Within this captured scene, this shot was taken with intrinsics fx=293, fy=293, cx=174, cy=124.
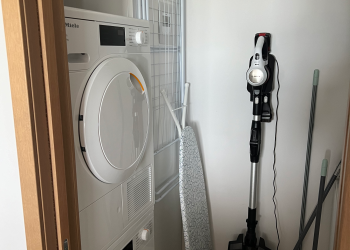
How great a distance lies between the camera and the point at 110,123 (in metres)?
1.09

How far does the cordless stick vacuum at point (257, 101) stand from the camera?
5.53 ft

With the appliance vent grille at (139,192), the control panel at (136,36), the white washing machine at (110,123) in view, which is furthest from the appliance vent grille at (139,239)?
the control panel at (136,36)

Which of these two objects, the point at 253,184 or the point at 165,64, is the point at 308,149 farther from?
the point at 165,64

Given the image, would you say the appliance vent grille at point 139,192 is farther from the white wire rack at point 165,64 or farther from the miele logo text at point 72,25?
the miele logo text at point 72,25

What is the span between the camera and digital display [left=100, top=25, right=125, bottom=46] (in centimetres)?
105

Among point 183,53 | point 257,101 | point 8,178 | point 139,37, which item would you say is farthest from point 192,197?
point 8,178

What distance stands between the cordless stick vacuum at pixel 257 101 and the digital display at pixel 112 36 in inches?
33.2

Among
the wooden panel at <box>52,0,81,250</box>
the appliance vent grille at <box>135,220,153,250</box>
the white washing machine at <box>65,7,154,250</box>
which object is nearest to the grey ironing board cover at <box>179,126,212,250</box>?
the appliance vent grille at <box>135,220,153,250</box>

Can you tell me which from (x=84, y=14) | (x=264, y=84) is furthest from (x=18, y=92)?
(x=264, y=84)

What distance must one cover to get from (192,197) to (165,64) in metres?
0.88

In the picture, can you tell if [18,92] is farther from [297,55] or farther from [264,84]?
[297,55]

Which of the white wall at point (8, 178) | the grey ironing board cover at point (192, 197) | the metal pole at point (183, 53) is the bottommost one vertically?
the grey ironing board cover at point (192, 197)

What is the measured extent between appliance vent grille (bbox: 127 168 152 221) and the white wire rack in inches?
13.9

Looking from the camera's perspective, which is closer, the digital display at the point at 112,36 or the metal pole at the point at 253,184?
the digital display at the point at 112,36
